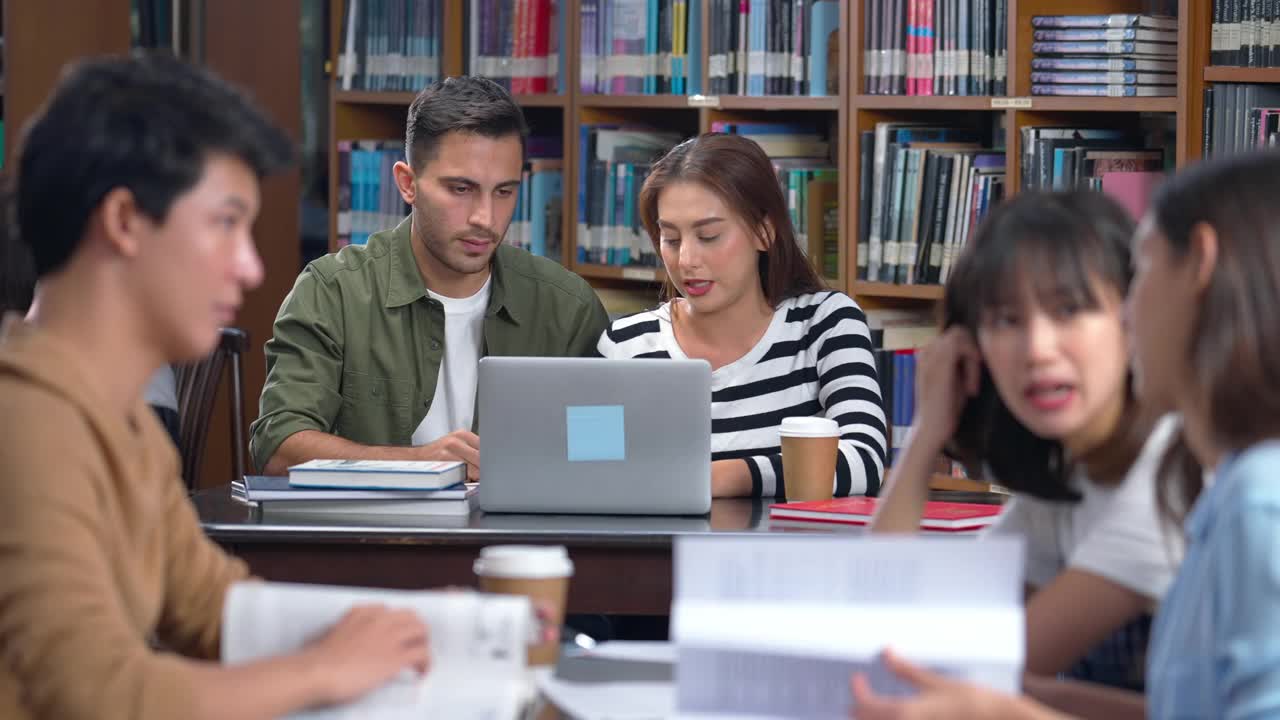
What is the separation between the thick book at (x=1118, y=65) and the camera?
10.4 ft

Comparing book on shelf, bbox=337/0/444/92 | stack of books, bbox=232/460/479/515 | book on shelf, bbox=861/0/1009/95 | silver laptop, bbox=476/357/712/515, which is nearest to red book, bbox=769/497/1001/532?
silver laptop, bbox=476/357/712/515

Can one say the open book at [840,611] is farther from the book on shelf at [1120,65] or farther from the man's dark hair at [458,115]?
the book on shelf at [1120,65]

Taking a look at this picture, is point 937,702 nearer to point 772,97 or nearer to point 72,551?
point 72,551

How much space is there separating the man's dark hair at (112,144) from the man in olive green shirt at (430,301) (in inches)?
59.4

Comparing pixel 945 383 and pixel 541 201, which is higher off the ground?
pixel 541 201

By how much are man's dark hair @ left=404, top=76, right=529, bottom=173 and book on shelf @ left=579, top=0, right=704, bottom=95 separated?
0.95 metres

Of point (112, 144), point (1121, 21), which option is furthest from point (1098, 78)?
point (112, 144)

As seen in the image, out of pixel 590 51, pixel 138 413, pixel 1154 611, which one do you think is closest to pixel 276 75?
pixel 590 51

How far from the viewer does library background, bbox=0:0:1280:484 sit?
3.18m

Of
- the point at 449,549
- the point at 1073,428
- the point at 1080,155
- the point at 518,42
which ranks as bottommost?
the point at 449,549

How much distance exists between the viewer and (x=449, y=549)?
2.02m

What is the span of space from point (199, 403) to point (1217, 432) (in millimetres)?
2280

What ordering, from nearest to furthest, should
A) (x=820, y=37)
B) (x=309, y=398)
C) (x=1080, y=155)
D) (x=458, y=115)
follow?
(x=309, y=398)
(x=458, y=115)
(x=1080, y=155)
(x=820, y=37)

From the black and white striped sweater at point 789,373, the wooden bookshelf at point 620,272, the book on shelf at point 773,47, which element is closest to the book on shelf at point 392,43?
the wooden bookshelf at point 620,272
